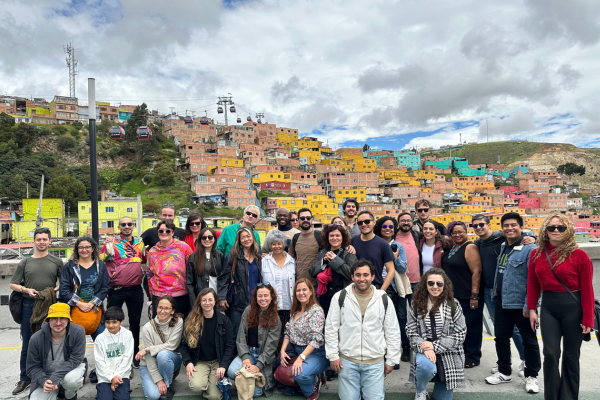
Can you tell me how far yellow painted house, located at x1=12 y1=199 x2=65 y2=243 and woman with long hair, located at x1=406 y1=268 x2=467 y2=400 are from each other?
1636 inches

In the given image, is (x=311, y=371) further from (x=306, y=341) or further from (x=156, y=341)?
(x=156, y=341)

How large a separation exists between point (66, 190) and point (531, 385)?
173 ft

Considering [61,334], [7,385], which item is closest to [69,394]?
[61,334]

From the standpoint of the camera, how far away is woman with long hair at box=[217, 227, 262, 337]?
416cm

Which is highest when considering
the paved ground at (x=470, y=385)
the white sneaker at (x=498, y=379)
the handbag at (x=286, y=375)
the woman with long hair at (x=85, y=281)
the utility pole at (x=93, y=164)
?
the utility pole at (x=93, y=164)

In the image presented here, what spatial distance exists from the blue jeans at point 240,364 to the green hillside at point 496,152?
14153cm

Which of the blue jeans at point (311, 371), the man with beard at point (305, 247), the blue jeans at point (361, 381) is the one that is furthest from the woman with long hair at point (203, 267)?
the blue jeans at point (361, 381)

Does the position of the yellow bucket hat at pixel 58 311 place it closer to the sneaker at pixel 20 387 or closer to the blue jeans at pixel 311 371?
the sneaker at pixel 20 387

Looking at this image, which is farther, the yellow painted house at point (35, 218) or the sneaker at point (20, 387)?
the yellow painted house at point (35, 218)

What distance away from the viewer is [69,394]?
3.62 m

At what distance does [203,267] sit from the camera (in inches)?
163

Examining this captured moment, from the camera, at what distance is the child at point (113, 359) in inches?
Result: 142

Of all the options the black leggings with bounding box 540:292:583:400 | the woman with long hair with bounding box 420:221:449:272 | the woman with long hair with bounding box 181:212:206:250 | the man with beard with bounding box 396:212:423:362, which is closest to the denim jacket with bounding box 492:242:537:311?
the black leggings with bounding box 540:292:583:400

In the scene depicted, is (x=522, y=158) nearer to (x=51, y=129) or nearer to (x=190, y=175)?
(x=190, y=175)
